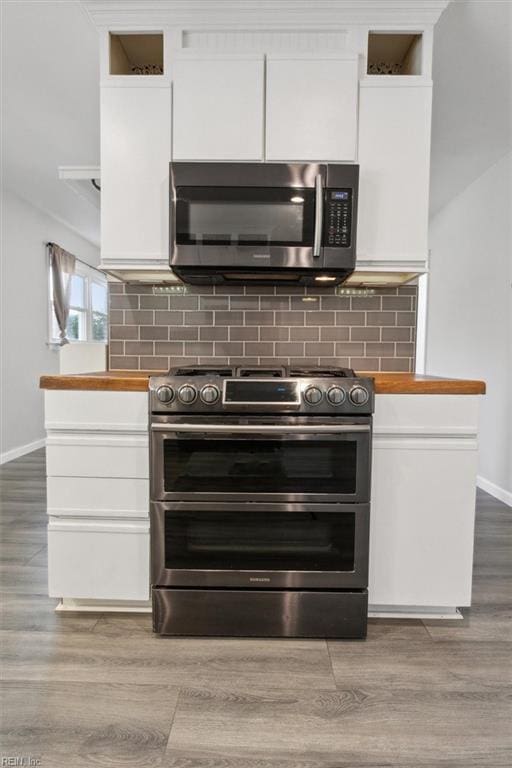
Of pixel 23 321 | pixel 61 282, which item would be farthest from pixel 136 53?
pixel 61 282

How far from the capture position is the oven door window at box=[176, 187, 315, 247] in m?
1.88

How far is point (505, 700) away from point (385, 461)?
80 cm

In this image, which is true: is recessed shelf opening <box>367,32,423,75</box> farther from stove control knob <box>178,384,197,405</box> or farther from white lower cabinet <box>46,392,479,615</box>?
stove control knob <box>178,384,197,405</box>

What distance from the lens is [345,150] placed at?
1.93m

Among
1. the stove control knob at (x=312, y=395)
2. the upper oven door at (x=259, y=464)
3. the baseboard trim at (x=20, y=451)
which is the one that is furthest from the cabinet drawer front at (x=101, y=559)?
the baseboard trim at (x=20, y=451)

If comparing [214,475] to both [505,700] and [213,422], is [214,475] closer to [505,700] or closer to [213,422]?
[213,422]

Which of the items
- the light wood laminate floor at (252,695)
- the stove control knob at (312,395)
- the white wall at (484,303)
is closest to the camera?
the light wood laminate floor at (252,695)

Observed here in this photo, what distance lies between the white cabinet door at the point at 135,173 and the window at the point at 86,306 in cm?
389

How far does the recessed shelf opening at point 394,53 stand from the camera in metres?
2.00

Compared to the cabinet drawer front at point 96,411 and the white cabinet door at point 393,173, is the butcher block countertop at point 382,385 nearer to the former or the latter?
the cabinet drawer front at point 96,411

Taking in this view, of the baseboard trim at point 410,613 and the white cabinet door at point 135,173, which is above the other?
the white cabinet door at point 135,173

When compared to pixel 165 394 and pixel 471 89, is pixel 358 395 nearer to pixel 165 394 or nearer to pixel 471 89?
pixel 165 394

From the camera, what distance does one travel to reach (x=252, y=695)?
4.63ft

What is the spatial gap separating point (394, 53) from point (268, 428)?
1.90 m
